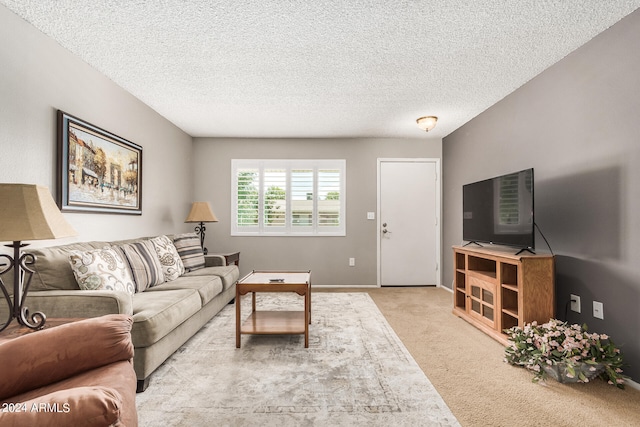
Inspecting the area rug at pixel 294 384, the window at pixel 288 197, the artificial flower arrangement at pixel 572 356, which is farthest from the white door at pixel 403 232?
the artificial flower arrangement at pixel 572 356

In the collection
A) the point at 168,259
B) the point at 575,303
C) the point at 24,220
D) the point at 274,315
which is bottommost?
the point at 274,315

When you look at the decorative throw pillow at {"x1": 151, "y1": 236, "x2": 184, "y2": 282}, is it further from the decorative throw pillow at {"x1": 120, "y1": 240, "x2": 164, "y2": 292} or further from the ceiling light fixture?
the ceiling light fixture

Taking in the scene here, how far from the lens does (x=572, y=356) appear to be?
207 centimetres

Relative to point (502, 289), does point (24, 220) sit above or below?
above

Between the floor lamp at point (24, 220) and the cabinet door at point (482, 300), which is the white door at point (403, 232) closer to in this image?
the cabinet door at point (482, 300)

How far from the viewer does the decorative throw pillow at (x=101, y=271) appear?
211 cm

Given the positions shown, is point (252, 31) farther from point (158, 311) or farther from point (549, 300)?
point (549, 300)

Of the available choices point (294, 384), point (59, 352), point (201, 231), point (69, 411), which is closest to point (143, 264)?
point (294, 384)

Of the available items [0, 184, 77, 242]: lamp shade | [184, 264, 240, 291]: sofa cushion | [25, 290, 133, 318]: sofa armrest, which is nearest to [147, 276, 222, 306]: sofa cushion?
[184, 264, 240, 291]: sofa cushion

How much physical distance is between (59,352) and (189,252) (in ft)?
9.09

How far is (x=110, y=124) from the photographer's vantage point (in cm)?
311

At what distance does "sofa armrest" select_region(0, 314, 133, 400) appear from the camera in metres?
1.00

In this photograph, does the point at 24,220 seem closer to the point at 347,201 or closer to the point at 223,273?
the point at 223,273

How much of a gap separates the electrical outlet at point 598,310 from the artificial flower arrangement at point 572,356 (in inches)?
6.4
